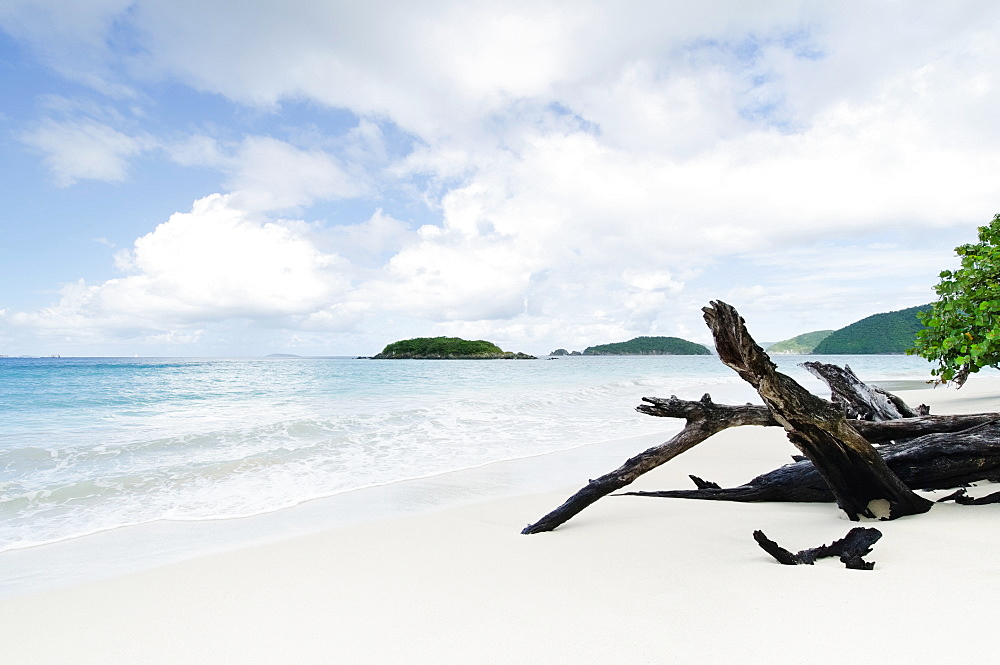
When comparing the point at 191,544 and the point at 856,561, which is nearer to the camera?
the point at 856,561

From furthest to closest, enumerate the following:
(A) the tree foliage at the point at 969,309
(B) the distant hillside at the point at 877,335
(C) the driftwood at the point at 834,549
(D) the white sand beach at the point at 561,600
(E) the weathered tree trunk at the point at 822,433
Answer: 1. (B) the distant hillside at the point at 877,335
2. (A) the tree foliage at the point at 969,309
3. (E) the weathered tree trunk at the point at 822,433
4. (C) the driftwood at the point at 834,549
5. (D) the white sand beach at the point at 561,600

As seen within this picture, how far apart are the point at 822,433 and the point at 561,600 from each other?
7.44ft

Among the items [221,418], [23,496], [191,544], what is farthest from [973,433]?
[221,418]

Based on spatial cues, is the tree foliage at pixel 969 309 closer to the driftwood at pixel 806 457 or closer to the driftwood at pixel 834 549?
the driftwood at pixel 806 457

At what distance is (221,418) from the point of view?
1590 cm

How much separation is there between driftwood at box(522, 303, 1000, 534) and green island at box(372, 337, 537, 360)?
124m

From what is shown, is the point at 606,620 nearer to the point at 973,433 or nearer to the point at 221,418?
the point at 973,433

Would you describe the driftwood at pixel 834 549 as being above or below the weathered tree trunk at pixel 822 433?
below

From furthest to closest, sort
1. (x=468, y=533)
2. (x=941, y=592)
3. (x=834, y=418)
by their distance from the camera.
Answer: (x=468, y=533), (x=834, y=418), (x=941, y=592)

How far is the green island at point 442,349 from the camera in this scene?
131250 mm

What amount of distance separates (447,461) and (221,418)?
9509 mm

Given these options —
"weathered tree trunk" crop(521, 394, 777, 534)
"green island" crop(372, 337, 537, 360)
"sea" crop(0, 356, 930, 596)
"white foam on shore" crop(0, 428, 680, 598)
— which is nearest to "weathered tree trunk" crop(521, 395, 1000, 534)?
"weathered tree trunk" crop(521, 394, 777, 534)

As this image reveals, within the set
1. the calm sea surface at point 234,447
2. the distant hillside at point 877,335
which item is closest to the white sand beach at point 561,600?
the calm sea surface at point 234,447

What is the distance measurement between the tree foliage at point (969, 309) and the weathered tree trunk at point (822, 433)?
9.38 feet
